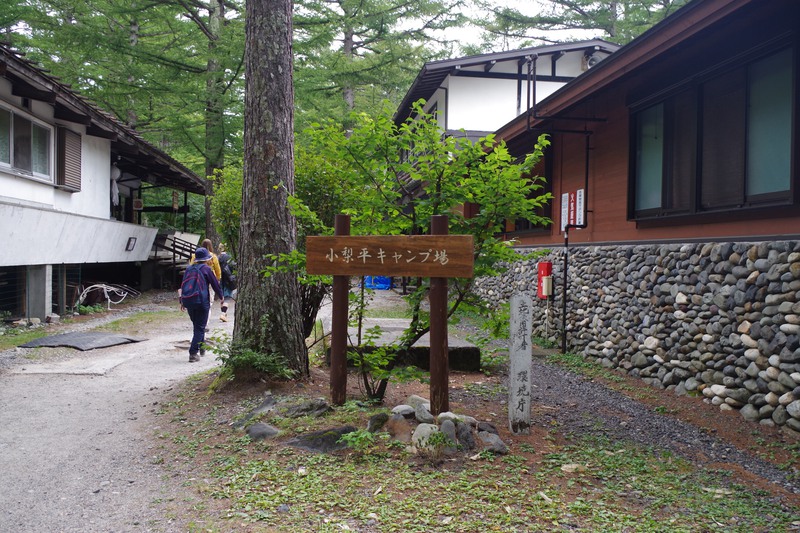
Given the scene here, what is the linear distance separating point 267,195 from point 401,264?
2134 mm

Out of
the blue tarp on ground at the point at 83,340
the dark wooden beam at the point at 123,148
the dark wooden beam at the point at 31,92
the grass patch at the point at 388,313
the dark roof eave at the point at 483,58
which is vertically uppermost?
the dark roof eave at the point at 483,58

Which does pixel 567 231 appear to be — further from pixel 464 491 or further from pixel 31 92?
pixel 31 92

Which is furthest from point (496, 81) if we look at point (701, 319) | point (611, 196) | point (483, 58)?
point (701, 319)

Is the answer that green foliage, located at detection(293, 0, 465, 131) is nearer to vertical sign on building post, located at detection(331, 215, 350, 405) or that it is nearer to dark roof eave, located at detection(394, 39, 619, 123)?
dark roof eave, located at detection(394, 39, 619, 123)

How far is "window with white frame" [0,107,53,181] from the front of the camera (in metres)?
11.9

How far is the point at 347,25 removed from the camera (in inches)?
974

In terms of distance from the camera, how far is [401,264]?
5254 millimetres

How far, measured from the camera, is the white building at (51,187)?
37.7ft

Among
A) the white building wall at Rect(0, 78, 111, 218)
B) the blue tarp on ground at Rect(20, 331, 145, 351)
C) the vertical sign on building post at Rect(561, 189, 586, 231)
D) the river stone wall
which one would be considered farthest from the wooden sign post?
the white building wall at Rect(0, 78, 111, 218)

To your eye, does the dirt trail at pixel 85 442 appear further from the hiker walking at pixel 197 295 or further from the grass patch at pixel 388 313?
the grass patch at pixel 388 313

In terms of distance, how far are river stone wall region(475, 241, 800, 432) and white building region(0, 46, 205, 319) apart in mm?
9218

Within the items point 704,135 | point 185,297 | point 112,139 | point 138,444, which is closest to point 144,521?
point 138,444

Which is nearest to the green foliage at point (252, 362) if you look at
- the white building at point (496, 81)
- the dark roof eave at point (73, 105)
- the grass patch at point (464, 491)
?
the grass patch at point (464, 491)

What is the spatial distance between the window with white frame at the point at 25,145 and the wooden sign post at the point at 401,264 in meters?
9.51
